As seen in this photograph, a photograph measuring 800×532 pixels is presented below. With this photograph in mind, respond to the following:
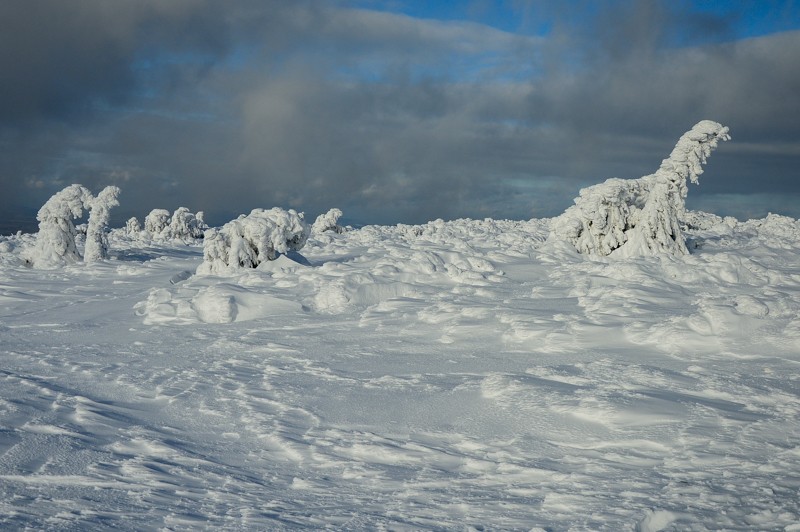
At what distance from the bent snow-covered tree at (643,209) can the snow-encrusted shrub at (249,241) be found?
9911 mm

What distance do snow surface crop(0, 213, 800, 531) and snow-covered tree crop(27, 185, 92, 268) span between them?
8.27 m

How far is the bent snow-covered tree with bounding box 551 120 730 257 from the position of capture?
65.4 feet

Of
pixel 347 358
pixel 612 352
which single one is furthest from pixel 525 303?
pixel 347 358

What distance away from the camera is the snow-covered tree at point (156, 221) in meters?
38.7

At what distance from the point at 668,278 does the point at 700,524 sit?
38.2ft

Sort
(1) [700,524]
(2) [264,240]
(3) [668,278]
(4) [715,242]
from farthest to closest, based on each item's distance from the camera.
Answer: (4) [715,242] → (2) [264,240] → (3) [668,278] → (1) [700,524]

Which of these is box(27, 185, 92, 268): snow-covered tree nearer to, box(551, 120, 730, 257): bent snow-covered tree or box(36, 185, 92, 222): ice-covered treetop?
box(36, 185, 92, 222): ice-covered treetop

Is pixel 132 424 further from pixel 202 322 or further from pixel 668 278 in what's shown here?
pixel 668 278

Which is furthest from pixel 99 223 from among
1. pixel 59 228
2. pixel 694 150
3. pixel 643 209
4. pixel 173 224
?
pixel 694 150

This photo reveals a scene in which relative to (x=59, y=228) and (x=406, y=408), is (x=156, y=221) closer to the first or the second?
(x=59, y=228)

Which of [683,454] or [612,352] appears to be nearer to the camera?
[683,454]

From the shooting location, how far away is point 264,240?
1783 centimetres

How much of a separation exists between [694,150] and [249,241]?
606 inches

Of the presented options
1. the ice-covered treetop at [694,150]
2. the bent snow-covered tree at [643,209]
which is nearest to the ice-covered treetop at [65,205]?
the bent snow-covered tree at [643,209]
